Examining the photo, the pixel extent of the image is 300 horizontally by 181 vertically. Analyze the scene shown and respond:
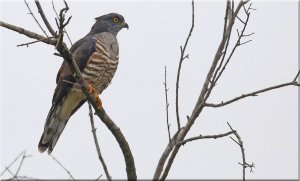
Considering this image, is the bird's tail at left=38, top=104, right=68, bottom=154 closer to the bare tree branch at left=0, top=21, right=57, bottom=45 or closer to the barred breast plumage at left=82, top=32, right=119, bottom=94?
the barred breast plumage at left=82, top=32, right=119, bottom=94

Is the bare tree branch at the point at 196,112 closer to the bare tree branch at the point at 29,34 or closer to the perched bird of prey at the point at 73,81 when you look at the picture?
the bare tree branch at the point at 29,34

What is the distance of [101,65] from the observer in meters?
6.42

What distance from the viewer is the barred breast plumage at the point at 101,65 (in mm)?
6358

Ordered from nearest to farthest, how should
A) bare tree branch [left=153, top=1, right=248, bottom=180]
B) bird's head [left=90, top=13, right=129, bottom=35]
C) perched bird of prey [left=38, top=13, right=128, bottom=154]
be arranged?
bare tree branch [left=153, top=1, right=248, bottom=180], perched bird of prey [left=38, top=13, right=128, bottom=154], bird's head [left=90, top=13, right=129, bottom=35]

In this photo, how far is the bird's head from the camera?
7469 millimetres

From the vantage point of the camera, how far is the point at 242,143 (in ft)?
11.8

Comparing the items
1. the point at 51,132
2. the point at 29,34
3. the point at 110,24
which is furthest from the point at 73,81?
the point at 29,34

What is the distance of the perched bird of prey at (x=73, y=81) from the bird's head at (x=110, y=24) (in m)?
0.62

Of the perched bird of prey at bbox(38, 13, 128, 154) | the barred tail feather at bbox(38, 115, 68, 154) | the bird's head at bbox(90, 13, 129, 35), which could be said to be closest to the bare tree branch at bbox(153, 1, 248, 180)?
the perched bird of prey at bbox(38, 13, 128, 154)

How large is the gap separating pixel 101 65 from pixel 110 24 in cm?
139

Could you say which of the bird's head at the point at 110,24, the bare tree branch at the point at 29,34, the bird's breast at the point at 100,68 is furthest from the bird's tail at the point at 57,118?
the bare tree branch at the point at 29,34

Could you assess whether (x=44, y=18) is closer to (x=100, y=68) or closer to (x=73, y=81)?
(x=73, y=81)

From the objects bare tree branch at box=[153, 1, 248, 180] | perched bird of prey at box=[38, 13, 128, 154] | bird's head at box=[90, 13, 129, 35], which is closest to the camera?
bare tree branch at box=[153, 1, 248, 180]

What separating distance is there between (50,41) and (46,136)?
3.00 m
